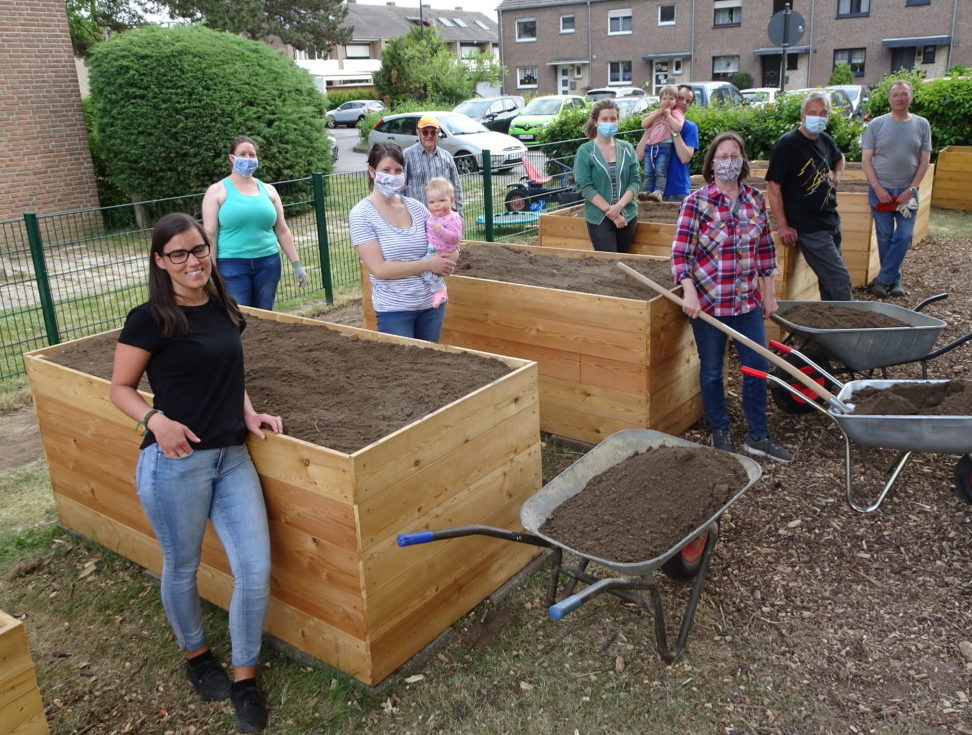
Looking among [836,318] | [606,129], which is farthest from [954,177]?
[836,318]

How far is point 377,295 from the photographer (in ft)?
15.8

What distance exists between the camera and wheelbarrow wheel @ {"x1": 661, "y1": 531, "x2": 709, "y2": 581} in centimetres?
367

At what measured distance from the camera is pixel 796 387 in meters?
5.45

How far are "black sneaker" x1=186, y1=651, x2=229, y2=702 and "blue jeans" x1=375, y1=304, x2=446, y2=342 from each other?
2.05 meters

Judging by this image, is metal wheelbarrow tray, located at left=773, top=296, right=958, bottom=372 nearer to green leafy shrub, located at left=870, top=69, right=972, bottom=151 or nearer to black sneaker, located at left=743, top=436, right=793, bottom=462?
black sneaker, located at left=743, top=436, right=793, bottom=462

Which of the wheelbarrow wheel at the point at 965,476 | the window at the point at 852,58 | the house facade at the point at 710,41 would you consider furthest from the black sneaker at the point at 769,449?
the window at the point at 852,58

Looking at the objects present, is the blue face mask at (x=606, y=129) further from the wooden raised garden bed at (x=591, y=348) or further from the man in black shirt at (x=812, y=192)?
the wooden raised garden bed at (x=591, y=348)

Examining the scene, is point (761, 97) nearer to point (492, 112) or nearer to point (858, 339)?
point (858, 339)

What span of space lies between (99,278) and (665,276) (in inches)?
229

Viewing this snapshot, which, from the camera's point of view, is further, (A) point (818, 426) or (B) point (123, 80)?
(B) point (123, 80)

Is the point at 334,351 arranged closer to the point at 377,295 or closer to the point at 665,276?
the point at 377,295

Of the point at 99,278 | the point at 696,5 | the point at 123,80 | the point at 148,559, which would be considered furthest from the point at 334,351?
the point at 696,5

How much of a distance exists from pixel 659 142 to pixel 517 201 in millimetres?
3871

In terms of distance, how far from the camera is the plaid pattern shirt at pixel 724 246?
15.8 feet
